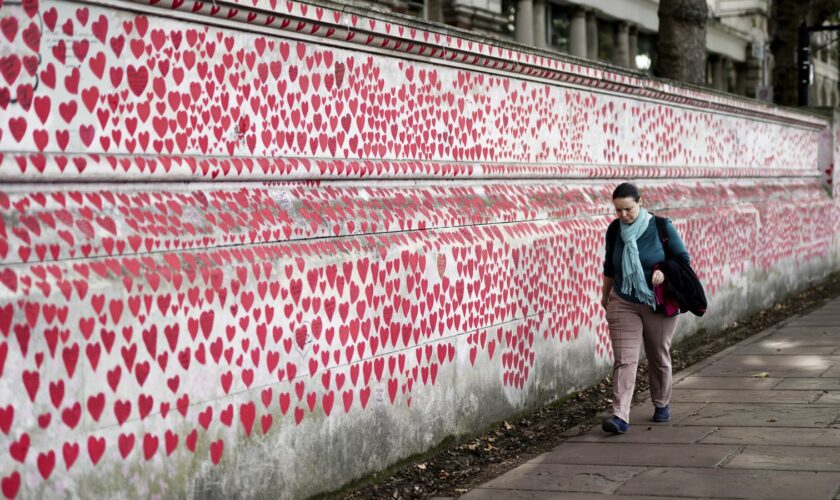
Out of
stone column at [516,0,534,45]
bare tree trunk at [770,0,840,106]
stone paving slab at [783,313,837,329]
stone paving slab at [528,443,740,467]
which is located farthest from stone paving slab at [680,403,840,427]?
stone column at [516,0,534,45]

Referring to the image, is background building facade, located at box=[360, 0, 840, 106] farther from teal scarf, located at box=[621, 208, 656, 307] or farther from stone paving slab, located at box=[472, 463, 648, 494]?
stone paving slab, located at box=[472, 463, 648, 494]

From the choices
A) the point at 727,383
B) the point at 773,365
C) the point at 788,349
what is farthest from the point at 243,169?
the point at 788,349

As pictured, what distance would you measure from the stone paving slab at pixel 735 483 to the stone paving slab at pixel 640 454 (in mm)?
230

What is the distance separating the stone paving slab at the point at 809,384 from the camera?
8727 millimetres

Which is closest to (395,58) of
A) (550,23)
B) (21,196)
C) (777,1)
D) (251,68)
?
(251,68)

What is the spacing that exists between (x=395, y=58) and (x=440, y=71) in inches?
21.8

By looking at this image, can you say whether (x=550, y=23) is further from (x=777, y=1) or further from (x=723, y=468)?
(x=723, y=468)

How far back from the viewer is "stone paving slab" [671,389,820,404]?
8.31 m

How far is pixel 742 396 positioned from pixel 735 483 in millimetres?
2719

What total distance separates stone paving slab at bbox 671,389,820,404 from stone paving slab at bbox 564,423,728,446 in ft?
3.19

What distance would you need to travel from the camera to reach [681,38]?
16531 millimetres

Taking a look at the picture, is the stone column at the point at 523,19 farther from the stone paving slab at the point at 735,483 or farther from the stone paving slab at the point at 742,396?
the stone paving slab at the point at 735,483

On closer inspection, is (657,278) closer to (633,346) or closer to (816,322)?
(633,346)

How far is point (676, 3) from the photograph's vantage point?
54.4 ft
